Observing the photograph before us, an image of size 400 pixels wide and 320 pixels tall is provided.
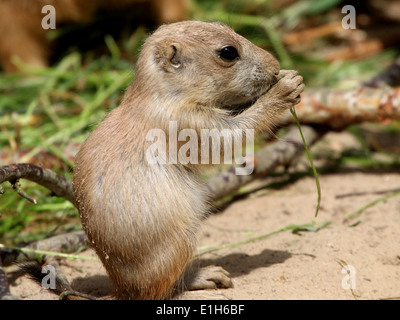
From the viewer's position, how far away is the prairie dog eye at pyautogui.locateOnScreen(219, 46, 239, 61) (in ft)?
10.7

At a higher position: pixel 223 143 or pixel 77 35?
pixel 77 35

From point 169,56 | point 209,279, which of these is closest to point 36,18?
point 169,56

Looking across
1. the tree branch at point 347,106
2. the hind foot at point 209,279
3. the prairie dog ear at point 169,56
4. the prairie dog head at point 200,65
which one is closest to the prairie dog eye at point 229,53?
the prairie dog head at point 200,65

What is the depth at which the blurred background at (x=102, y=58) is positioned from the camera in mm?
5086

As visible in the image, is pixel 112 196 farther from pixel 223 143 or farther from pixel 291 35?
pixel 291 35

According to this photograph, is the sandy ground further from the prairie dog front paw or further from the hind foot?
the prairie dog front paw

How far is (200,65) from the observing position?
3250mm

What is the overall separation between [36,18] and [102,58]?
3.49ft

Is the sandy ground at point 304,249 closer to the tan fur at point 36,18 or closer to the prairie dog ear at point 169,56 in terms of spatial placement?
the prairie dog ear at point 169,56

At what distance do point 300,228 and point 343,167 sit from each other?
1498mm

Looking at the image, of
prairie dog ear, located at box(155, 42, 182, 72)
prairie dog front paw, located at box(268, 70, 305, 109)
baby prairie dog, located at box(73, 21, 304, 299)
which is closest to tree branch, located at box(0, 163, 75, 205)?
baby prairie dog, located at box(73, 21, 304, 299)

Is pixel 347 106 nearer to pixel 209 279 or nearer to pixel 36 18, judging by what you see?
pixel 209 279

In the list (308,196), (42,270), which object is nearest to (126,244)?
(42,270)

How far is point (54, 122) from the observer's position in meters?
5.82
